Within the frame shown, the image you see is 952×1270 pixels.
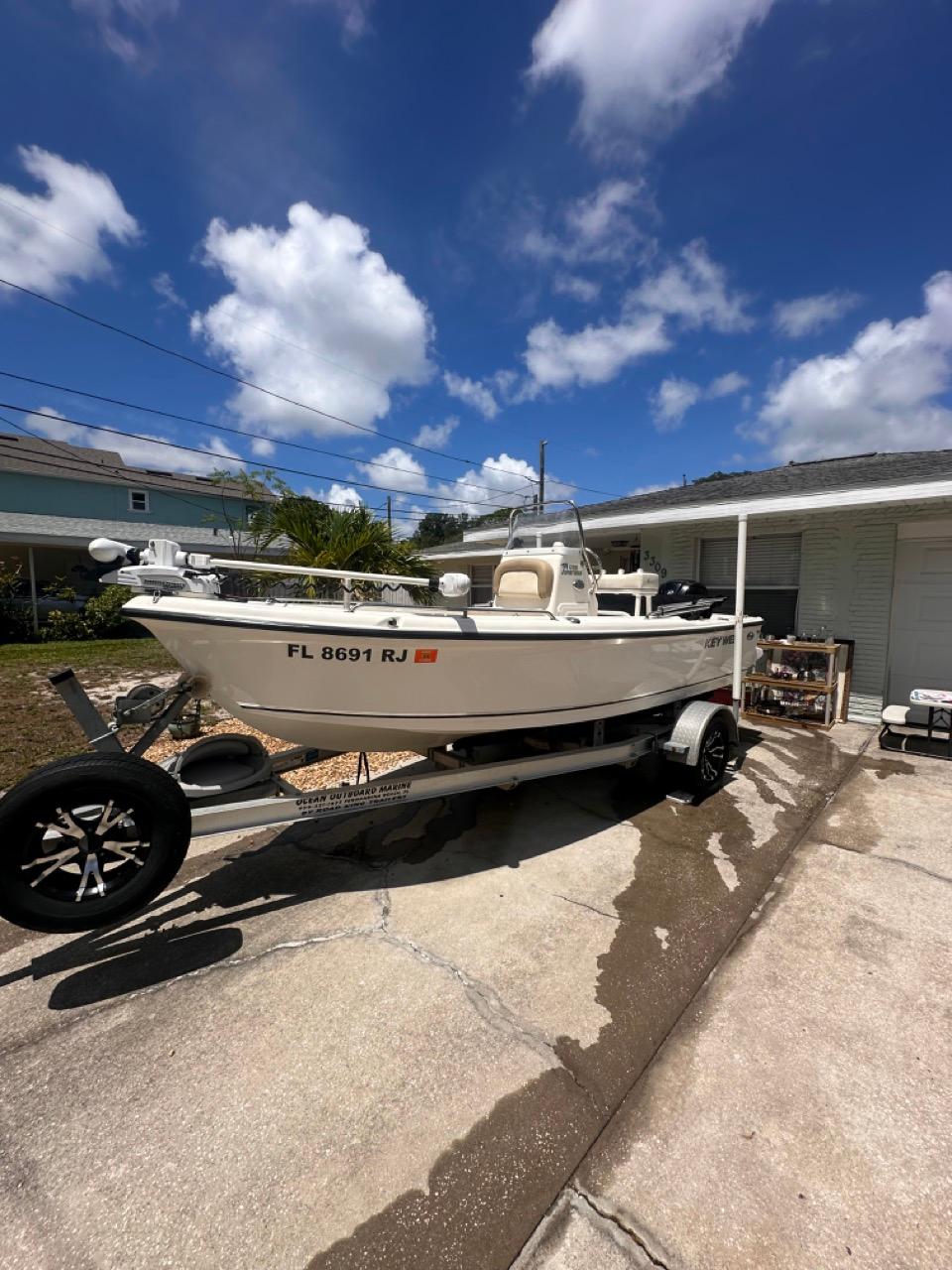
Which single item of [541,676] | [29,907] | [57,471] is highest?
[57,471]

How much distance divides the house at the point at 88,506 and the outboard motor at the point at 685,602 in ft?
52.3

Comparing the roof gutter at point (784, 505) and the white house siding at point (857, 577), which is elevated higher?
the roof gutter at point (784, 505)

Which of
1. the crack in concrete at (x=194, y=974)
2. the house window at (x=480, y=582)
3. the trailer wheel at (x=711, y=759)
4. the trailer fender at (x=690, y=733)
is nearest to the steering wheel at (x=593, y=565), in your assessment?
the trailer fender at (x=690, y=733)

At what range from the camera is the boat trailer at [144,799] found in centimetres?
240

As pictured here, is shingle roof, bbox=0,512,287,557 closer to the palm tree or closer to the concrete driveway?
the palm tree

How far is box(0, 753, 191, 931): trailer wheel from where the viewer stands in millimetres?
2363

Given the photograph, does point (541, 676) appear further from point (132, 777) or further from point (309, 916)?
point (132, 777)

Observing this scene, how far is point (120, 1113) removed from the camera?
192cm

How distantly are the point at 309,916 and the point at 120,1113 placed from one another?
1.19m

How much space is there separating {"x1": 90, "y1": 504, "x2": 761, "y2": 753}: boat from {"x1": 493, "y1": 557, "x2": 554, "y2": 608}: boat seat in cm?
14

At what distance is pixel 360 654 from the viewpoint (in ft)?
9.78

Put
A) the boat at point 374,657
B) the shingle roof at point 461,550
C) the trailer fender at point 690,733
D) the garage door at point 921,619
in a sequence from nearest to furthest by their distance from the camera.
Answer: the boat at point 374,657
the trailer fender at point 690,733
the garage door at point 921,619
the shingle roof at point 461,550

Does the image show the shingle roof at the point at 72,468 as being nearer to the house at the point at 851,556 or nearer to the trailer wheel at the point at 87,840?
the house at the point at 851,556

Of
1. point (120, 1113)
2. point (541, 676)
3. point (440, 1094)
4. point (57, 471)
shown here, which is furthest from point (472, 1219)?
point (57, 471)
